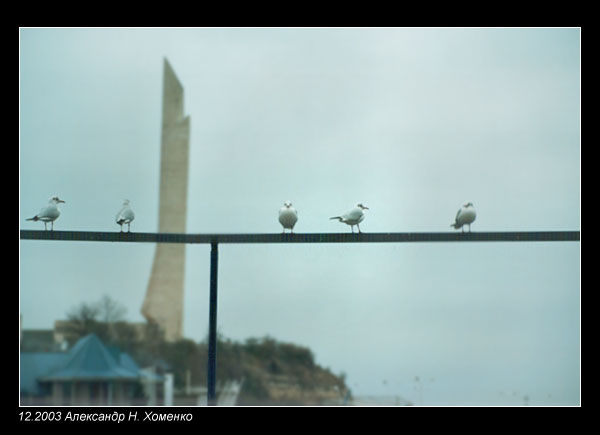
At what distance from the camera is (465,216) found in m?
6.30

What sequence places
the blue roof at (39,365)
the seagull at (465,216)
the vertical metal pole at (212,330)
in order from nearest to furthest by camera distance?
the vertical metal pole at (212,330)
the seagull at (465,216)
the blue roof at (39,365)

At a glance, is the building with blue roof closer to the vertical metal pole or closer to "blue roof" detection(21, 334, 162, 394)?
"blue roof" detection(21, 334, 162, 394)

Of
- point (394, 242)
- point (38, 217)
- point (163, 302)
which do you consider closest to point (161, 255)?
point (163, 302)

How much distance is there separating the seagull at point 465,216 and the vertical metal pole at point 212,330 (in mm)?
1766

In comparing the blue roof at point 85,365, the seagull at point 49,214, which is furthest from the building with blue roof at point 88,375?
the seagull at point 49,214

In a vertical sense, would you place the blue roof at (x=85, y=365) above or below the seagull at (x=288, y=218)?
below

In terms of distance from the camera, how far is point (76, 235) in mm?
5750

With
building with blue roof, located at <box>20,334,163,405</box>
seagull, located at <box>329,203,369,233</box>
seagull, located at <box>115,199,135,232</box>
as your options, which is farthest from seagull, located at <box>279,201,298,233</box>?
building with blue roof, located at <box>20,334,163,405</box>

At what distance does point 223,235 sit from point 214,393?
98cm

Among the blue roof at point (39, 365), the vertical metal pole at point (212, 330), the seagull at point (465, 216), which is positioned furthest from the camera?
the blue roof at point (39, 365)

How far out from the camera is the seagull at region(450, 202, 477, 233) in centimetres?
629

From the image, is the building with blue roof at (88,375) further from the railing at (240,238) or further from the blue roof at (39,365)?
the railing at (240,238)

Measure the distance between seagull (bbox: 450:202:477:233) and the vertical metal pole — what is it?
1766 millimetres

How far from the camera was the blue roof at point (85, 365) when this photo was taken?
13788mm
